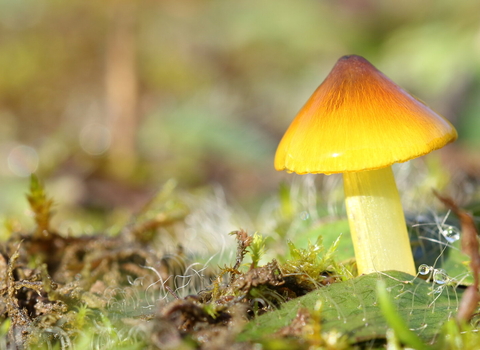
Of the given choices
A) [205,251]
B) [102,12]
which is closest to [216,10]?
[102,12]

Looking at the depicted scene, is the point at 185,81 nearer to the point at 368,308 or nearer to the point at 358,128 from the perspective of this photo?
the point at 358,128

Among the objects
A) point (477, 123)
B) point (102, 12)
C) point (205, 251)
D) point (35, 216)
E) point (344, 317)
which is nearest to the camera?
point (344, 317)

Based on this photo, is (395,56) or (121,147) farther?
(395,56)

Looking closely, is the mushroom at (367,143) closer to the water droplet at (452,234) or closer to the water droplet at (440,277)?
the water droplet at (440,277)

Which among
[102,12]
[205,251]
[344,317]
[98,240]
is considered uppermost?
[102,12]

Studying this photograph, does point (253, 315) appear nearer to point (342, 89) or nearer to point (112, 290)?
point (112, 290)

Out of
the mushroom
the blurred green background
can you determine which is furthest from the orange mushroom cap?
the blurred green background

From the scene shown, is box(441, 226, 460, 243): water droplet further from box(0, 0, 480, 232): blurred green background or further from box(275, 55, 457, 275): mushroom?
box(0, 0, 480, 232): blurred green background

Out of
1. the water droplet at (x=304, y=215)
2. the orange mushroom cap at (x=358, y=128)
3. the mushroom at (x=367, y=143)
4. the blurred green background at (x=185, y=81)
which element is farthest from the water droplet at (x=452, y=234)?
the blurred green background at (x=185, y=81)
